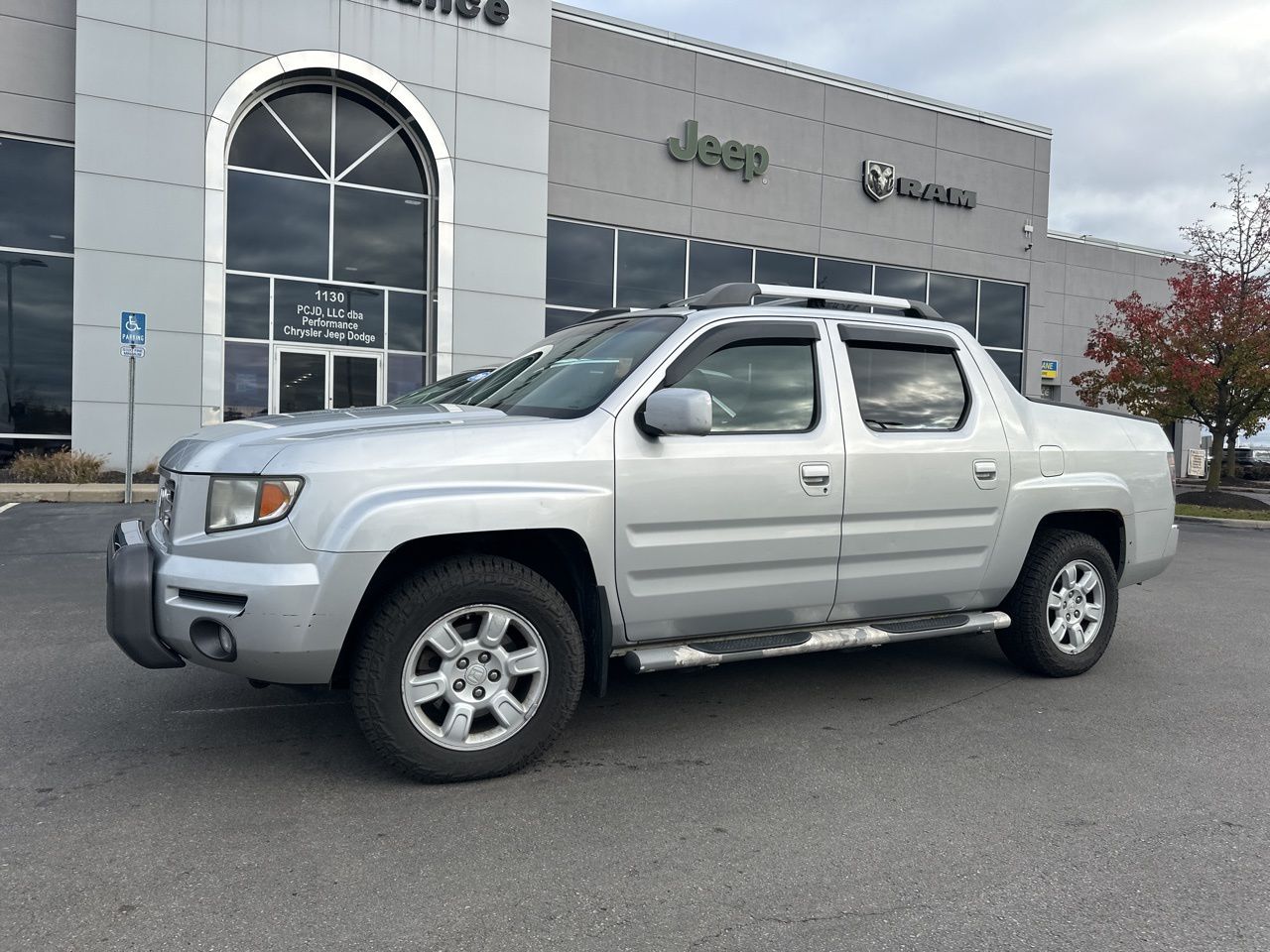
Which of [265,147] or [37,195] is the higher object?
[265,147]

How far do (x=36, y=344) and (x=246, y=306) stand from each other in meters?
3.56

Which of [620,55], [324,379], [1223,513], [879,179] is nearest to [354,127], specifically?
[324,379]

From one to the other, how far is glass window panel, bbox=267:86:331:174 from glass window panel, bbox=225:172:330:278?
0.68m

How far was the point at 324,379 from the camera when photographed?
18125 millimetres

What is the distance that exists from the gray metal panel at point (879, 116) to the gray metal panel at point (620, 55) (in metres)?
4.00

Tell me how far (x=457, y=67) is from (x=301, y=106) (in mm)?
3023

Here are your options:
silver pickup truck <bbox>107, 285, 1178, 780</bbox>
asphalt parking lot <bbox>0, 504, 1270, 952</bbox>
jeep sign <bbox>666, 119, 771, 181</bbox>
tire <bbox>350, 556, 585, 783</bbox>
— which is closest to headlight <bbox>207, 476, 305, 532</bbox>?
silver pickup truck <bbox>107, 285, 1178, 780</bbox>

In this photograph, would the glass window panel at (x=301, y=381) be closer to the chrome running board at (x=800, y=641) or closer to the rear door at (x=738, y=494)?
the rear door at (x=738, y=494)

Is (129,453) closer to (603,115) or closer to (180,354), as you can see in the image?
(180,354)

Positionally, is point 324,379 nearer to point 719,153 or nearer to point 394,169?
point 394,169

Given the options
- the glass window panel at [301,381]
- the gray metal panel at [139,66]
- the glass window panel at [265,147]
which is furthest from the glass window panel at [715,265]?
the gray metal panel at [139,66]

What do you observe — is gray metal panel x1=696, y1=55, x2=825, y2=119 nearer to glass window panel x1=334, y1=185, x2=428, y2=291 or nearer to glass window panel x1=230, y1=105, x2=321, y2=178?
glass window panel x1=334, y1=185, x2=428, y2=291

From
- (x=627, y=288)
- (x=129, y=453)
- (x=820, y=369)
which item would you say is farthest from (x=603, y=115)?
(x=820, y=369)

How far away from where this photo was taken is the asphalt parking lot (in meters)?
2.62
